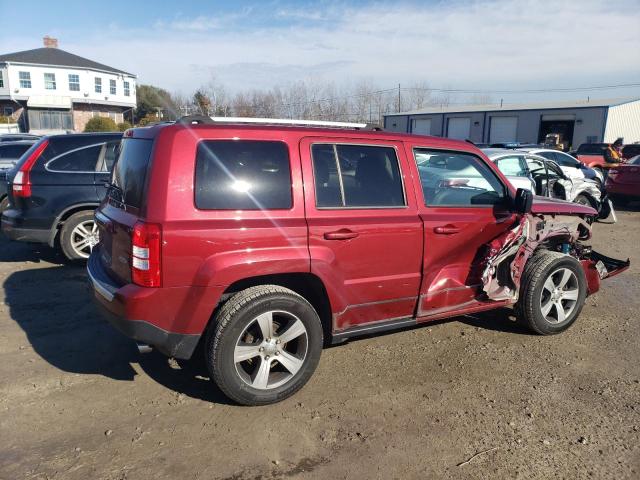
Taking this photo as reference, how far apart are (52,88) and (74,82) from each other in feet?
6.30

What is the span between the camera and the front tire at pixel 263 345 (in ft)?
10.8

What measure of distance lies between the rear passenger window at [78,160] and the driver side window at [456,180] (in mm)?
4827

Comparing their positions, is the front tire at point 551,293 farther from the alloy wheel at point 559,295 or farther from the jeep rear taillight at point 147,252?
the jeep rear taillight at point 147,252

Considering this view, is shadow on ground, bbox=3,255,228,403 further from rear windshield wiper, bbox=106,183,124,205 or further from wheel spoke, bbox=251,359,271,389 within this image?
rear windshield wiper, bbox=106,183,124,205

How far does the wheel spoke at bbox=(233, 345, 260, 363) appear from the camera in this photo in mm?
3365

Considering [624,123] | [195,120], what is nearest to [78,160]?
[195,120]

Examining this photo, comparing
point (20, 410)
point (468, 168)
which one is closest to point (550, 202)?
point (468, 168)

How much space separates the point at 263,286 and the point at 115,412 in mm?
1316

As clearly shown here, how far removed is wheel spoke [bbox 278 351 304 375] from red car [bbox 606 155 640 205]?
12893mm

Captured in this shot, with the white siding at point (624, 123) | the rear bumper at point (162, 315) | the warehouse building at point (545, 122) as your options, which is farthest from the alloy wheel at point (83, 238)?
the white siding at point (624, 123)

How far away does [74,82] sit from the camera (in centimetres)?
4516

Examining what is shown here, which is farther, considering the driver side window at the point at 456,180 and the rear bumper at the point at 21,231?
the rear bumper at the point at 21,231

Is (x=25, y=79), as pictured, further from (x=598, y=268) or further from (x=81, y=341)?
(x=598, y=268)

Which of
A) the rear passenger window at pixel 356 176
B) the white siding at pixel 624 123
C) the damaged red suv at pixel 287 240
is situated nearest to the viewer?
the damaged red suv at pixel 287 240
